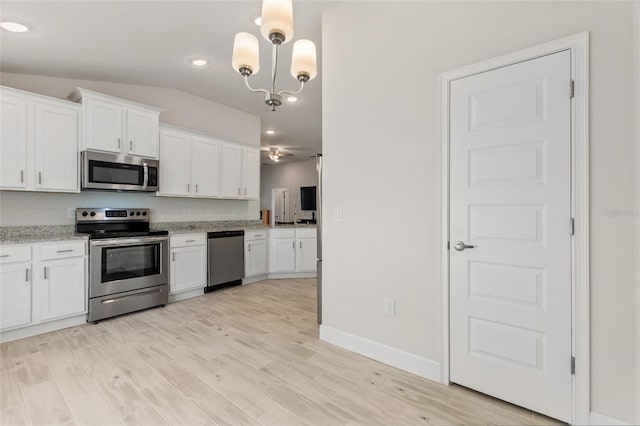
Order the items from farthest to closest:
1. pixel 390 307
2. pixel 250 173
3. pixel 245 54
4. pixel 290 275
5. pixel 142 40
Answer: pixel 290 275
pixel 250 173
pixel 142 40
pixel 390 307
pixel 245 54

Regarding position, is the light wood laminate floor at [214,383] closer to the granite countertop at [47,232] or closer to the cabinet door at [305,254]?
the granite countertop at [47,232]

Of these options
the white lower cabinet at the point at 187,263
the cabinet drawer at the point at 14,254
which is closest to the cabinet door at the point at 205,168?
the white lower cabinet at the point at 187,263

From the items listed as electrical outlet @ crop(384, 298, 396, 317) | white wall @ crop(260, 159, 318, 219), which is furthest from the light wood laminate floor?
white wall @ crop(260, 159, 318, 219)

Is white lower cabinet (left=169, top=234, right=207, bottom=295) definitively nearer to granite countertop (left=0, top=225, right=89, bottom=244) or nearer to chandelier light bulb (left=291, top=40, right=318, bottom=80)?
granite countertop (left=0, top=225, right=89, bottom=244)

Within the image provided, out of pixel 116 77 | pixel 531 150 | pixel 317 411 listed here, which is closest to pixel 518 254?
pixel 531 150

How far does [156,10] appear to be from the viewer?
246 cm

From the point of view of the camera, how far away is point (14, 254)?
2627 mm

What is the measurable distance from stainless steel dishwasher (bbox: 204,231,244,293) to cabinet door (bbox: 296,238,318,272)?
3.38 ft

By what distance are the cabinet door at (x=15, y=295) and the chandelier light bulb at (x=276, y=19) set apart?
9.92ft

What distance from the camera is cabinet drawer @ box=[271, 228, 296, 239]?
5070 mm

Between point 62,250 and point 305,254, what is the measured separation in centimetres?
328

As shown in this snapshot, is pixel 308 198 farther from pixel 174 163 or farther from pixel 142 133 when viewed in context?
pixel 142 133

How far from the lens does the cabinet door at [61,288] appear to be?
2.78 meters

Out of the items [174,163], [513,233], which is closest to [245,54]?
[513,233]
